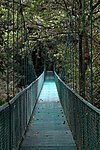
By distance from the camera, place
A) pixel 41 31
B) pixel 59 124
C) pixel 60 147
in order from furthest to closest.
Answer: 1. pixel 41 31
2. pixel 59 124
3. pixel 60 147

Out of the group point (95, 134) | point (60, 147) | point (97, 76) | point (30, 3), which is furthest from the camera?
point (30, 3)

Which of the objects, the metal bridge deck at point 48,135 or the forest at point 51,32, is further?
the forest at point 51,32

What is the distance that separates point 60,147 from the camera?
18.4 feet

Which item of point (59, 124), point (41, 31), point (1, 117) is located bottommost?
point (59, 124)

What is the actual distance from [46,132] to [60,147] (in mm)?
1409

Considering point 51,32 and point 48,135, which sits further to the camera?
point 51,32

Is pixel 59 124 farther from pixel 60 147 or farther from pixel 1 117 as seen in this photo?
pixel 1 117

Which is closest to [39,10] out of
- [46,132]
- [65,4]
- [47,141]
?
[65,4]

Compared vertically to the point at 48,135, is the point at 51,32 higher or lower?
higher

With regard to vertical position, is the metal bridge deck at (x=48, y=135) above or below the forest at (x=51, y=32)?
below

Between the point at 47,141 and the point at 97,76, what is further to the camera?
the point at 97,76

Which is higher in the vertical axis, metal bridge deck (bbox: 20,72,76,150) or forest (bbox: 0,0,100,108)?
forest (bbox: 0,0,100,108)

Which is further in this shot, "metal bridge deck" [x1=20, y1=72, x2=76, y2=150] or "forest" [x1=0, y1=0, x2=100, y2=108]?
"forest" [x1=0, y1=0, x2=100, y2=108]

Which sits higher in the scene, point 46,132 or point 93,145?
point 93,145
